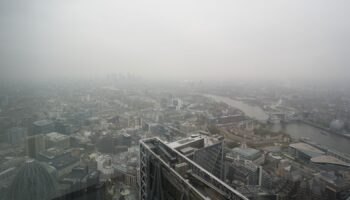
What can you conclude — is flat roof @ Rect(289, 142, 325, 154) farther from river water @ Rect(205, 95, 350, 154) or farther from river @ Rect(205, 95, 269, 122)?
river @ Rect(205, 95, 269, 122)

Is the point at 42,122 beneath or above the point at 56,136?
above

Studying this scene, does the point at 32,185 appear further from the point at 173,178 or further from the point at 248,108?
the point at 248,108

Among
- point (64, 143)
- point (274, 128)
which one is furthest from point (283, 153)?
point (64, 143)

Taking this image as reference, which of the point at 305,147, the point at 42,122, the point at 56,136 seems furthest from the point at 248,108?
the point at 42,122

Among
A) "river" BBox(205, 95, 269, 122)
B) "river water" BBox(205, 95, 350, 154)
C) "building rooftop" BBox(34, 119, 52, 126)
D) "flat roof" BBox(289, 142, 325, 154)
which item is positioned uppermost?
"building rooftop" BBox(34, 119, 52, 126)

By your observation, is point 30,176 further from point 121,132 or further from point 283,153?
point 283,153

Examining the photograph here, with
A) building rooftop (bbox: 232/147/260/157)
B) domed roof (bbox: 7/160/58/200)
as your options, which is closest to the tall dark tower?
domed roof (bbox: 7/160/58/200)
